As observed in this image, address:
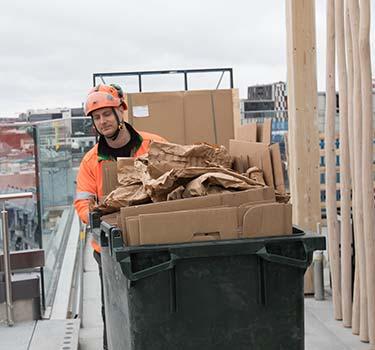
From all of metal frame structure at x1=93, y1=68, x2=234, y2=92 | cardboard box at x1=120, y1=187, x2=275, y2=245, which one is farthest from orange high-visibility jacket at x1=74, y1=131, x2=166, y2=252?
metal frame structure at x1=93, y1=68, x2=234, y2=92

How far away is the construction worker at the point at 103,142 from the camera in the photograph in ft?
13.2

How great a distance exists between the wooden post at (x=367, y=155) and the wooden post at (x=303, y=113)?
61.9 inches

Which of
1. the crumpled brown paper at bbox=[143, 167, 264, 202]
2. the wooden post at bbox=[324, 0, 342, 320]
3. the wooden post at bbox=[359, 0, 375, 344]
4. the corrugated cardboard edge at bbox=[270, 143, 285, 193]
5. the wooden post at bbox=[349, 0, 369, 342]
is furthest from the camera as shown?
the wooden post at bbox=[324, 0, 342, 320]

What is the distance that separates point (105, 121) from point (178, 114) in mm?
3138

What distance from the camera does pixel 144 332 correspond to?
2607 millimetres

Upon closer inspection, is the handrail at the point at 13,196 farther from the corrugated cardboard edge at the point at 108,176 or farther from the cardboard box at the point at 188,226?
the cardboard box at the point at 188,226

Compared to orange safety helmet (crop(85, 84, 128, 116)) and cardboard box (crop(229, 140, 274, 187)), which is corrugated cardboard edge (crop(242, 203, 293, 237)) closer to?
cardboard box (crop(229, 140, 274, 187))

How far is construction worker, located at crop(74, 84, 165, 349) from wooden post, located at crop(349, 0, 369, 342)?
60.1 inches

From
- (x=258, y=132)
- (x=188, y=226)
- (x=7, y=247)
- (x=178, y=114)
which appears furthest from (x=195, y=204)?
(x=178, y=114)

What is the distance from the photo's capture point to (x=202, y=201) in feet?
8.95

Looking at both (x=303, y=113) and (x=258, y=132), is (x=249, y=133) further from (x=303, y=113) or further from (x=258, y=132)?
(x=303, y=113)

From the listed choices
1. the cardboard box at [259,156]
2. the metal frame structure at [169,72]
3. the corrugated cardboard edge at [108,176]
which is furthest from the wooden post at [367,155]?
the metal frame structure at [169,72]

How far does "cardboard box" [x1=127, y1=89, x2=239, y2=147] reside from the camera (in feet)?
23.4

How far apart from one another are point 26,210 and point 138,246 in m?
3.56
